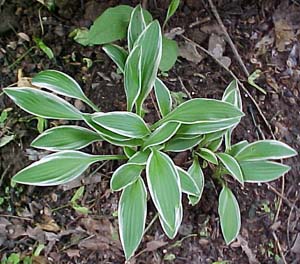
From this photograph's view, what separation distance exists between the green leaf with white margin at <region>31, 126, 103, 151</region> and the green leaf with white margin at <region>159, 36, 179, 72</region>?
0.28 metres

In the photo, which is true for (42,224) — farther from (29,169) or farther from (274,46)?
(274,46)

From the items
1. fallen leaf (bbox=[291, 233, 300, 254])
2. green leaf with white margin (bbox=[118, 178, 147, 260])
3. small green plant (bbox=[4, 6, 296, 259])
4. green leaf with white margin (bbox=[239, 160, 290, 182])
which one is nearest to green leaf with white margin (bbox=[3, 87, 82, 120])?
small green plant (bbox=[4, 6, 296, 259])

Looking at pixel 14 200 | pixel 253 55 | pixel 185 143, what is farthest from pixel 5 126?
pixel 253 55

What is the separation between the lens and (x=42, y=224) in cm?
159

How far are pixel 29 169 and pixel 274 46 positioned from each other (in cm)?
82

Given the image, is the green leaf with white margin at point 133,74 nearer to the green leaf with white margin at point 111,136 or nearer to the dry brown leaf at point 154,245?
the green leaf with white margin at point 111,136

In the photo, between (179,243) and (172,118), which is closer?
(172,118)

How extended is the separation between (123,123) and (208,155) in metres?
0.25

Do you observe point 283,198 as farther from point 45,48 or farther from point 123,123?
point 45,48

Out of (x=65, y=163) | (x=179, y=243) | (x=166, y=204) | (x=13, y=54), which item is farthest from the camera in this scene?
(x=13, y=54)

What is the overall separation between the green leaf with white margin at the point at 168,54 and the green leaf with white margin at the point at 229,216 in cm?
37

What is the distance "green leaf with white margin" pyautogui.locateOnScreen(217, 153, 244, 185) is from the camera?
1.40 m

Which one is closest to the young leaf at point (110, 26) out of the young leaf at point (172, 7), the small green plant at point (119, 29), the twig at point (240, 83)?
the small green plant at point (119, 29)

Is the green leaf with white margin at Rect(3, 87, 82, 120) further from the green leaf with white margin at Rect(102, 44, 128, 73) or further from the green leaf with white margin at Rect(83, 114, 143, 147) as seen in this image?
the green leaf with white margin at Rect(102, 44, 128, 73)
